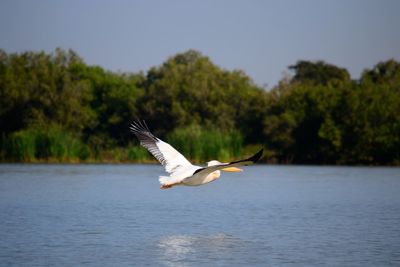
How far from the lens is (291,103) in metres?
44.7

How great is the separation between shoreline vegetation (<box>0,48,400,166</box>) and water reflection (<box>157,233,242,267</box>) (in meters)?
22.9

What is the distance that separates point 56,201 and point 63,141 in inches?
746

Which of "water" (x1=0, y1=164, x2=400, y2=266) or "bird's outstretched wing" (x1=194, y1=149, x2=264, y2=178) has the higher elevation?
"bird's outstretched wing" (x1=194, y1=149, x2=264, y2=178)

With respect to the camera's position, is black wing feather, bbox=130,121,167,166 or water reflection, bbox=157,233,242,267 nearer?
water reflection, bbox=157,233,242,267

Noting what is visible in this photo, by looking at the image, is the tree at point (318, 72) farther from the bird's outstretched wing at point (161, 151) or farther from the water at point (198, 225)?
the bird's outstretched wing at point (161, 151)

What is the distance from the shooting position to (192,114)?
155 feet

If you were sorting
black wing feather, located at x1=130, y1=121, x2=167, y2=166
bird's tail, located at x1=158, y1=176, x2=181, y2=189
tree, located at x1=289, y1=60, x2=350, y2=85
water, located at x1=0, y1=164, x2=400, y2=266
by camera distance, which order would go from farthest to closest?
tree, located at x1=289, y1=60, x2=350, y2=85 → black wing feather, located at x1=130, y1=121, x2=167, y2=166 → bird's tail, located at x1=158, y1=176, x2=181, y2=189 → water, located at x1=0, y1=164, x2=400, y2=266

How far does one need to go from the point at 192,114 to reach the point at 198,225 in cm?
3313

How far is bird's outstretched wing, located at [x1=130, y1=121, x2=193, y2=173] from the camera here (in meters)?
13.3

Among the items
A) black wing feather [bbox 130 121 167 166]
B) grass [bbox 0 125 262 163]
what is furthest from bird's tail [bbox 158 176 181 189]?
grass [bbox 0 125 262 163]

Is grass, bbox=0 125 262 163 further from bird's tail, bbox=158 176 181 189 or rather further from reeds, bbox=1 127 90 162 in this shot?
bird's tail, bbox=158 176 181 189

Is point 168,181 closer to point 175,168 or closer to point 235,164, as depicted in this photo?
point 175,168

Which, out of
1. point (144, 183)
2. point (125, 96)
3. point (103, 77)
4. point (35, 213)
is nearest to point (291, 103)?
point (125, 96)

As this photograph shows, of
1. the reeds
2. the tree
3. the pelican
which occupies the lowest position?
the pelican
